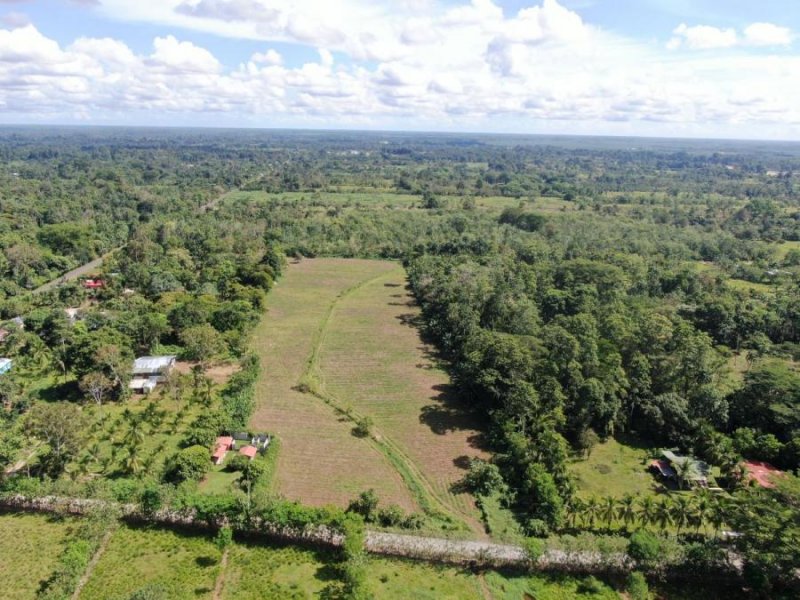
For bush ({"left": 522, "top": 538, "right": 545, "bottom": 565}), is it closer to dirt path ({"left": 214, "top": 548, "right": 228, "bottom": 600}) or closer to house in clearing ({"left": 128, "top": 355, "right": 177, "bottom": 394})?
dirt path ({"left": 214, "top": 548, "right": 228, "bottom": 600})

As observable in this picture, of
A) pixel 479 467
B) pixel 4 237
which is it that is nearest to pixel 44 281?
pixel 4 237

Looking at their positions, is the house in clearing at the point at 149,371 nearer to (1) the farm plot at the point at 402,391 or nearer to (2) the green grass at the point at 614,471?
(1) the farm plot at the point at 402,391

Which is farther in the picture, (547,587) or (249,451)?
(249,451)

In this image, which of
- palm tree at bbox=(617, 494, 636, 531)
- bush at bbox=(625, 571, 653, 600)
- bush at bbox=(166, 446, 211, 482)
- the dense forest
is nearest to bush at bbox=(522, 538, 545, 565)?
the dense forest

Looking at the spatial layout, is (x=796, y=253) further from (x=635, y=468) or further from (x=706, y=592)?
(x=706, y=592)

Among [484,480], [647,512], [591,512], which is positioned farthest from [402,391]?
[647,512]

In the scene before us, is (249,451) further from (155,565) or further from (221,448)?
(155,565)

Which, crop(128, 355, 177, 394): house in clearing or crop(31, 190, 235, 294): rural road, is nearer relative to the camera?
crop(128, 355, 177, 394): house in clearing
